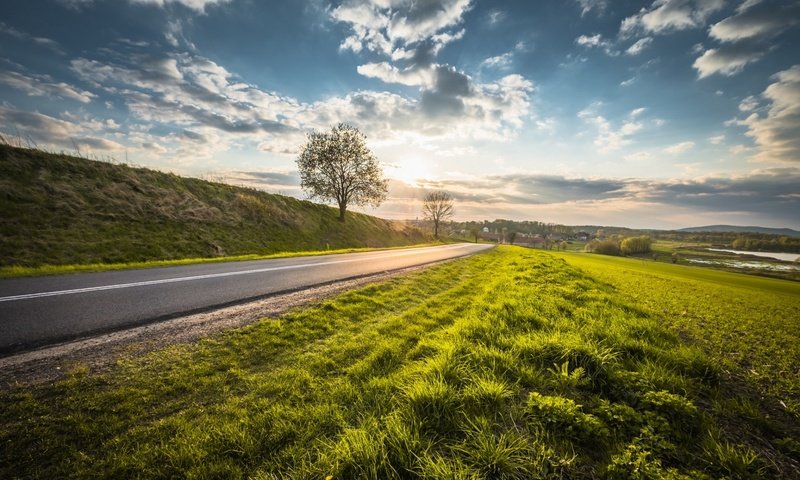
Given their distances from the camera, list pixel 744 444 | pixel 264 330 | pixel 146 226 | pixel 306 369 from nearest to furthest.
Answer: pixel 744 444
pixel 306 369
pixel 264 330
pixel 146 226

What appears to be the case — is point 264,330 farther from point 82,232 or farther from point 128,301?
point 82,232

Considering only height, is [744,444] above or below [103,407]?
above

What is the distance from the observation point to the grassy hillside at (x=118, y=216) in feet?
45.0

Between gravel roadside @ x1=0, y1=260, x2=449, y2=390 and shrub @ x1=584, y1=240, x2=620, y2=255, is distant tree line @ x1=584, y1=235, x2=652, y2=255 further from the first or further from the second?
gravel roadside @ x1=0, y1=260, x2=449, y2=390

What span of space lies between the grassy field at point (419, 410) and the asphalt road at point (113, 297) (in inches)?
74.2

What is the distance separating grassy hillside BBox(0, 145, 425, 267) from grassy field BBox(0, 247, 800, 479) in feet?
51.5

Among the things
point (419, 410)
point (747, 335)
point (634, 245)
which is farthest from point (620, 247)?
point (419, 410)

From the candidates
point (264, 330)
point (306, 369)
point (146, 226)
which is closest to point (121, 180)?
point (146, 226)

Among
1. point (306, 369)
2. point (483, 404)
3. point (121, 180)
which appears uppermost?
point (121, 180)

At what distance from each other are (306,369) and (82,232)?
19415 mm

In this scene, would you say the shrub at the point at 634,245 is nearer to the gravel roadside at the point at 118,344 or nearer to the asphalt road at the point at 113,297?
the asphalt road at the point at 113,297

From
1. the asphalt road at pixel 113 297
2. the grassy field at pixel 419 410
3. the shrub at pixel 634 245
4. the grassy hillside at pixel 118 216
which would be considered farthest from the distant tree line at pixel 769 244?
the asphalt road at pixel 113 297

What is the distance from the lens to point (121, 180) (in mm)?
20234

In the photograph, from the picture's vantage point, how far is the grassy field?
7.62ft
